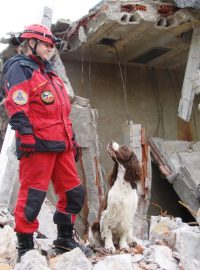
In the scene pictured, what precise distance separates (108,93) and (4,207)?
594 centimetres

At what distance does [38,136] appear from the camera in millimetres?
4051

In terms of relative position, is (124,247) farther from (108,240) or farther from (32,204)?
(32,204)

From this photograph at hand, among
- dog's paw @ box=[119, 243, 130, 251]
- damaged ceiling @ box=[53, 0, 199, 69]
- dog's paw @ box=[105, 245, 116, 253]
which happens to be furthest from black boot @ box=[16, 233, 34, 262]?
damaged ceiling @ box=[53, 0, 199, 69]

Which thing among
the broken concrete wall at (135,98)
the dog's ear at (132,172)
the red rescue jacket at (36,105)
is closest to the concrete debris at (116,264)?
the red rescue jacket at (36,105)

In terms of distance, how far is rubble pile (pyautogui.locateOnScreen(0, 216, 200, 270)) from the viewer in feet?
12.0

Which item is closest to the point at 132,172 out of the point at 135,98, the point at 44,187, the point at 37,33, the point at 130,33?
the point at 44,187

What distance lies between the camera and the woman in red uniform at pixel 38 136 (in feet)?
12.9

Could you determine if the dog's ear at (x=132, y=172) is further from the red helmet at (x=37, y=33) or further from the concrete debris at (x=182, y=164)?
the concrete debris at (x=182, y=164)

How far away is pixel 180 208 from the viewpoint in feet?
38.5

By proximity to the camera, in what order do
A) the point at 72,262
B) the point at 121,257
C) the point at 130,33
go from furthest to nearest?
the point at 130,33
the point at 121,257
the point at 72,262

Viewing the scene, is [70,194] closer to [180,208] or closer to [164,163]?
[164,163]

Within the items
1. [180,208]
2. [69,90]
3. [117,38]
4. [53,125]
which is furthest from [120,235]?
[180,208]

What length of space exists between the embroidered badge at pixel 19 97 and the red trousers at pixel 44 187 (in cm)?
47

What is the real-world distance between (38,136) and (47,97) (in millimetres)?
369
